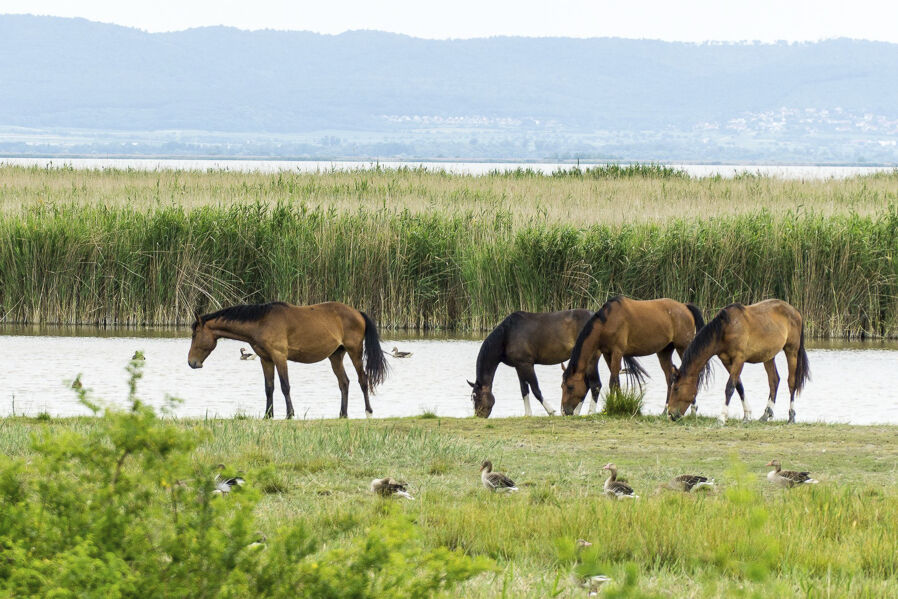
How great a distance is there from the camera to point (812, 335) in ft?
67.8

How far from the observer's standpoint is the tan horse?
1189 cm

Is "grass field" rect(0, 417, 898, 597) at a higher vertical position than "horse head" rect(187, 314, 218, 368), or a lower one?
lower

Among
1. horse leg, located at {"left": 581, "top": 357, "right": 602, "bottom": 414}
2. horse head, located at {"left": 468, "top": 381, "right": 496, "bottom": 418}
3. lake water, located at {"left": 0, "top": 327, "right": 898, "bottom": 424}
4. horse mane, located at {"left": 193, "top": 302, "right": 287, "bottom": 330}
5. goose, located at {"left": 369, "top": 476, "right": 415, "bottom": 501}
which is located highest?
horse mane, located at {"left": 193, "top": 302, "right": 287, "bottom": 330}

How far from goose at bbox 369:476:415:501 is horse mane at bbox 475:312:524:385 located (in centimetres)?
532

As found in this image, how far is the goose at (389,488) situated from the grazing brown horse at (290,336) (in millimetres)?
5091

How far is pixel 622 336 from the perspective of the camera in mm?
12750

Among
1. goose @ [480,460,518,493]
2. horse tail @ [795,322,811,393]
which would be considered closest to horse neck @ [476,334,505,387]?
horse tail @ [795,322,811,393]

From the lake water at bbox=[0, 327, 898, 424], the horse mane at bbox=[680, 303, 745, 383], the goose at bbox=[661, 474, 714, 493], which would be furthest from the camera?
the lake water at bbox=[0, 327, 898, 424]

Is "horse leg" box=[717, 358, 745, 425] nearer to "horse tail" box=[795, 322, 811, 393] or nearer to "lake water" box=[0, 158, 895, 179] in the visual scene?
"horse tail" box=[795, 322, 811, 393]

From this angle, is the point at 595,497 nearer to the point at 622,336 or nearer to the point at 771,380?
the point at 622,336


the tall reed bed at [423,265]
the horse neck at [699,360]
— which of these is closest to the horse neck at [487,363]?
the horse neck at [699,360]

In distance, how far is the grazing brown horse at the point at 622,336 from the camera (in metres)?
12.6

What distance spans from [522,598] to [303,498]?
2.75 metres

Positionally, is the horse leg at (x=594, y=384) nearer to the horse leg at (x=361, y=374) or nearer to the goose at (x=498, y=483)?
the horse leg at (x=361, y=374)
